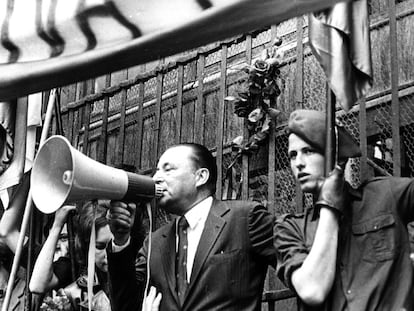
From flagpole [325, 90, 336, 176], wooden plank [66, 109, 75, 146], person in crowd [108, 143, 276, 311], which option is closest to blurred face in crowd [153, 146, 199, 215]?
person in crowd [108, 143, 276, 311]

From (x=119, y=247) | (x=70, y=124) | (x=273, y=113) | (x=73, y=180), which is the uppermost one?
(x=70, y=124)

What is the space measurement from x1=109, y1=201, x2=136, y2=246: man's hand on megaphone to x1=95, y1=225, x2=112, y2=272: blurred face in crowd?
0.74m

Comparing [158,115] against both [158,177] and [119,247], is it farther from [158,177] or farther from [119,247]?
[119,247]

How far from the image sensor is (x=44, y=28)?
4438 mm

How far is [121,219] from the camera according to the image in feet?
16.7

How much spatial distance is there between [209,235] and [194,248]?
10 cm

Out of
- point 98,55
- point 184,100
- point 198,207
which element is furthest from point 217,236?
point 184,100

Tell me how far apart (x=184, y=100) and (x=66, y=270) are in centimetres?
157

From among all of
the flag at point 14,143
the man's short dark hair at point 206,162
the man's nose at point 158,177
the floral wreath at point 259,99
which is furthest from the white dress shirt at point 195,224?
the flag at point 14,143

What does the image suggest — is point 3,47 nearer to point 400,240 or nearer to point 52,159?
point 52,159

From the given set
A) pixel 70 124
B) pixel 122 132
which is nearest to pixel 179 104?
pixel 122 132

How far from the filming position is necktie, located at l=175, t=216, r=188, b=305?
4977mm

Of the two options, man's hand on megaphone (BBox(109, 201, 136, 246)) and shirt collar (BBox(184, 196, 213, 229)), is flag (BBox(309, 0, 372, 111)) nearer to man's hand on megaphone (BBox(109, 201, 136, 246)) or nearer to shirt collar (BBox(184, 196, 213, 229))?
shirt collar (BBox(184, 196, 213, 229))

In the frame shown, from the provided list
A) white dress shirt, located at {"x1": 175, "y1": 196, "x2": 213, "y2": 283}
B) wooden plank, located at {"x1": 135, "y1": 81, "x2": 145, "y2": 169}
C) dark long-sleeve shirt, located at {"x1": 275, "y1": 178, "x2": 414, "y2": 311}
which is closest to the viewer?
dark long-sleeve shirt, located at {"x1": 275, "y1": 178, "x2": 414, "y2": 311}
